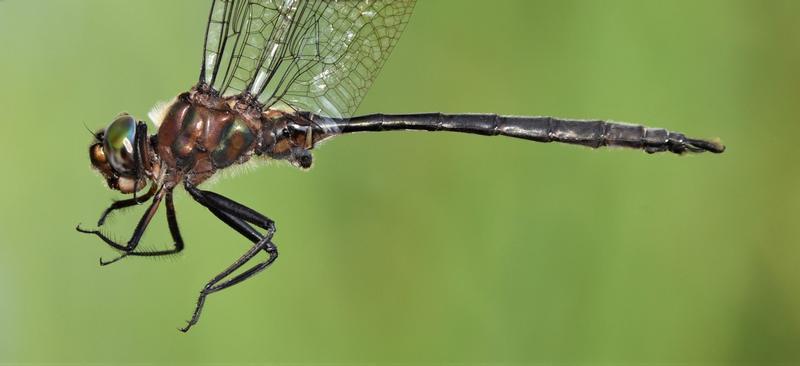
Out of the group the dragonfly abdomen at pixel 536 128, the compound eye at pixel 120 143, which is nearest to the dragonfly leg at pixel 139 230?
the compound eye at pixel 120 143

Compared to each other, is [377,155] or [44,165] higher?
[377,155]

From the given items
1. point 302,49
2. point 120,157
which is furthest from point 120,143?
point 302,49

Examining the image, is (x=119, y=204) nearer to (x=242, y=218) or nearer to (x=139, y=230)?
(x=139, y=230)

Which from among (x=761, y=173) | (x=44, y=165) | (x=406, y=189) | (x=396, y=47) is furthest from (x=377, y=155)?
(x=761, y=173)

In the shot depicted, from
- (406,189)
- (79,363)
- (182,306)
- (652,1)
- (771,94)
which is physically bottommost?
(79,363)

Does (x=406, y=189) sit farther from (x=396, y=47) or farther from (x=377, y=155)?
(x=396, y=47)

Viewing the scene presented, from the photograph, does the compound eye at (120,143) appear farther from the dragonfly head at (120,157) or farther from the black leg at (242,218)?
the black leg at (242,218)

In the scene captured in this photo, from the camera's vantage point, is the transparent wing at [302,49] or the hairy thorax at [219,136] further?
the transparent wing at [302,49]
